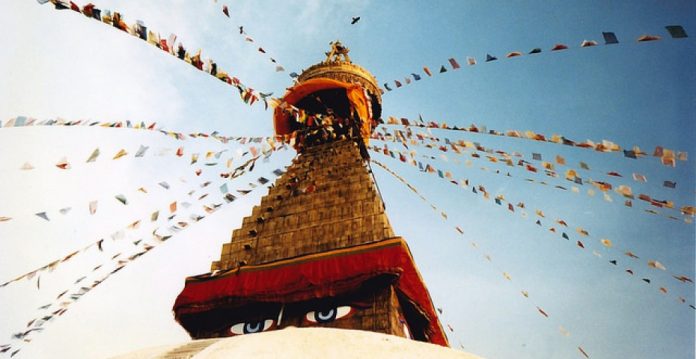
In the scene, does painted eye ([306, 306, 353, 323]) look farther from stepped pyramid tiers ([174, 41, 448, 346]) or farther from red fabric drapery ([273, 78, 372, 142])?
red fabric drapery ([273, 78, 372, 142])

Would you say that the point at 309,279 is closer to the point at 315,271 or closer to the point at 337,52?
the point at 315,271

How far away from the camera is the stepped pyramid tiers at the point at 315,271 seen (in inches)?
328

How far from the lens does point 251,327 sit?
8.67 m

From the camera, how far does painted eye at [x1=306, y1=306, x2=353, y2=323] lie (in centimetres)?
835

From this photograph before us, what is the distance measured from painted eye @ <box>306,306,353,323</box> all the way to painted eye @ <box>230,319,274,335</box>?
2.45 ft

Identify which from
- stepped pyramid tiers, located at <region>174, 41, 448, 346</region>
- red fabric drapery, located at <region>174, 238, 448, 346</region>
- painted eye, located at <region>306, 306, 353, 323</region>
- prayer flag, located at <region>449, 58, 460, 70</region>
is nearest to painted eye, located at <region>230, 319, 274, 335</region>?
stepped pyramid tiers, located at <region>174, 41, 448, 346</region>

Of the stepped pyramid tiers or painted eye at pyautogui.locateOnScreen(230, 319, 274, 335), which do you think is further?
painted eye at pyautogui.locateOnScreen(230, 319, 274, 335)

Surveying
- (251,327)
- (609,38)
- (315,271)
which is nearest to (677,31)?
(609,38)

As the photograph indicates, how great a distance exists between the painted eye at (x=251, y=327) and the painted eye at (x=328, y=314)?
0.75 metres

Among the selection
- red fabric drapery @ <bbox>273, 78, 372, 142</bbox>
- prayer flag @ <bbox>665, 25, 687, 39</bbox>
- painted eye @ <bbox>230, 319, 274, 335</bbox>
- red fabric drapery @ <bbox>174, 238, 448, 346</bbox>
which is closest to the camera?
prayer flag @ <bbox>665, 25, 687, 39</bbox>

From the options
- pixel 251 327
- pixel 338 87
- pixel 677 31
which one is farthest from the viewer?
pixel 338 87

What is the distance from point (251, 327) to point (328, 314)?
144 centimetres

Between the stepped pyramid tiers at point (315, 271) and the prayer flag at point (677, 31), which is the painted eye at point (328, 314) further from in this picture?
the prayer flag at point (677, 31)

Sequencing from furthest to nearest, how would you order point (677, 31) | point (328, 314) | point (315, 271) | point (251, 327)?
point (251, 327) < point (315, 271) < point (328, 314) < point (677, 31)
